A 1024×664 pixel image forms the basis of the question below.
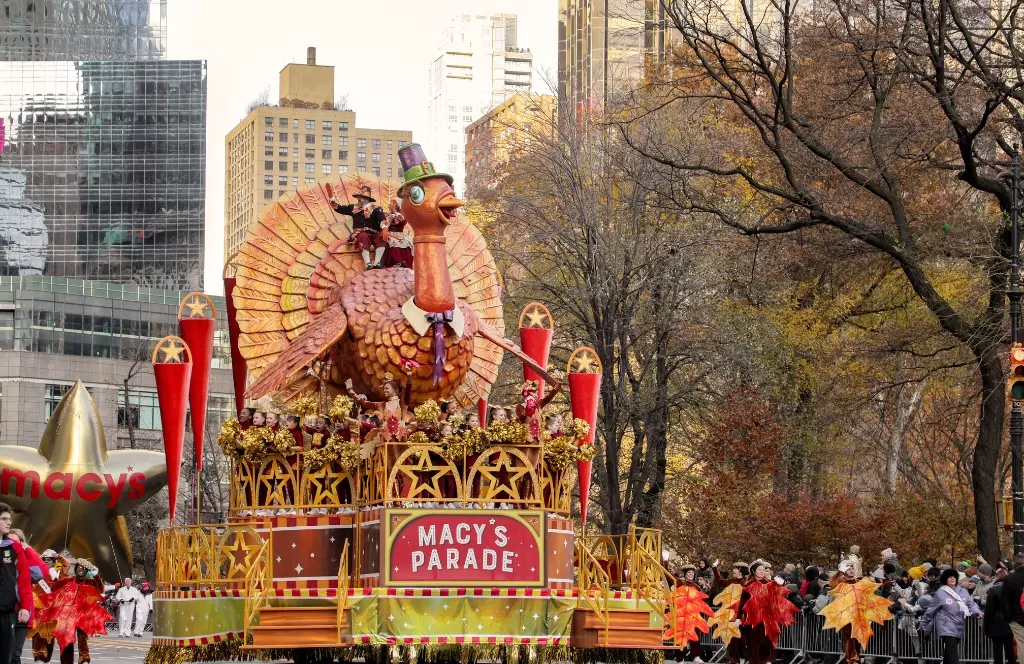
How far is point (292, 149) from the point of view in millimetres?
153000

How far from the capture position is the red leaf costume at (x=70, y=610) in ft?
72.0

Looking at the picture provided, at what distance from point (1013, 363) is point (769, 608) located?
5013mm

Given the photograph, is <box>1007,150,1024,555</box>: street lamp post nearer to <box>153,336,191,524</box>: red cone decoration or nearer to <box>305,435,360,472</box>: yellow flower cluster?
<box>305,435,360,472</box>: yellow flower cluster

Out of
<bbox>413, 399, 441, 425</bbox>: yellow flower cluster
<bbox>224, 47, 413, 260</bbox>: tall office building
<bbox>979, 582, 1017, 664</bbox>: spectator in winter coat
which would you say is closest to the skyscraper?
<bbox>224, 47, 413, 260</bbox>: tall office building

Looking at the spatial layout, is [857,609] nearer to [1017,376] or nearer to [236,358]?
[1017,376]

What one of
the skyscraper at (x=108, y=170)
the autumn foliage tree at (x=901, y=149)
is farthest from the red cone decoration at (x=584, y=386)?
the skyscraper at (x=108, y=170)

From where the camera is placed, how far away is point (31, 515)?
1654 inches

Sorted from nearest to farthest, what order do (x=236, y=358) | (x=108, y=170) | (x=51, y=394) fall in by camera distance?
(x=236, y=358) < (x=51, y=394) < (x=108, y=170)

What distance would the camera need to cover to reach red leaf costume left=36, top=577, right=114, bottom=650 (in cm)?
2194

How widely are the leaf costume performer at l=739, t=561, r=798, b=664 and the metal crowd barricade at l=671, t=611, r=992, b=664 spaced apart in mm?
2287

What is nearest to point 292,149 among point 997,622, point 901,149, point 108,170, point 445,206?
point 108,170

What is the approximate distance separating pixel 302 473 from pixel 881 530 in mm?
17886

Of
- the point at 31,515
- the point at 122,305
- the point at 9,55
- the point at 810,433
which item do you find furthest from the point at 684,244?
the point at 9,55

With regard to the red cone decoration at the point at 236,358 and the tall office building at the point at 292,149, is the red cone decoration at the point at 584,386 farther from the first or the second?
the tall office building at the point at 292,149
